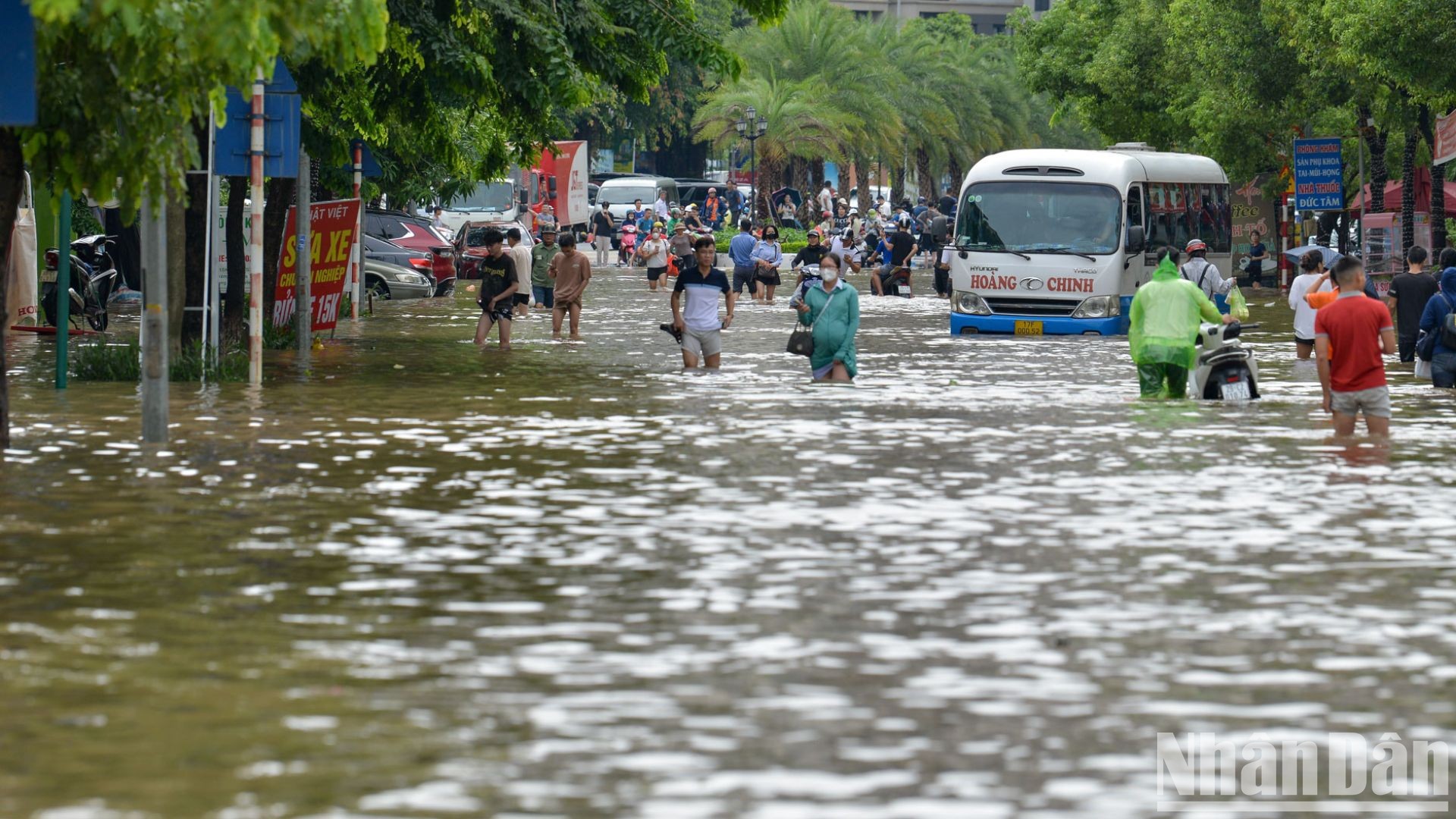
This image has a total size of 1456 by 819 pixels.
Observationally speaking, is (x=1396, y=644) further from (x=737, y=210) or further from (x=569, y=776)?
(x=737, y=210)

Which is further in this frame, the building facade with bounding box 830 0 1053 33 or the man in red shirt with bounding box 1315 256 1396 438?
the building facade with bounding box 830 0 1053 33

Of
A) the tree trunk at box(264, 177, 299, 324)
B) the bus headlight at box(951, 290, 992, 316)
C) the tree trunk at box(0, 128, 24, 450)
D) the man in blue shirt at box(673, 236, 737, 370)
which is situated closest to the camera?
the tree trunk at box(0, 128, 24, 450)

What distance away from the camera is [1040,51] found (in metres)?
63.9

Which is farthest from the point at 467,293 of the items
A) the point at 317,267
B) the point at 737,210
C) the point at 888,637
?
the point at 888,637

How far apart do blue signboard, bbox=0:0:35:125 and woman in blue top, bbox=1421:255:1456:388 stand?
44.5ft

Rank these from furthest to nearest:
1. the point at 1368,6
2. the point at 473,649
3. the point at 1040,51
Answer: the point at 1040,51
the point at 1368,6
the point at 473,649

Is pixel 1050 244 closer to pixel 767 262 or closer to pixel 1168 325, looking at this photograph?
pixel 1168 325

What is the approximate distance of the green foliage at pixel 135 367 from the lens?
71.4 feet

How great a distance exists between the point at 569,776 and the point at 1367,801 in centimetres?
220

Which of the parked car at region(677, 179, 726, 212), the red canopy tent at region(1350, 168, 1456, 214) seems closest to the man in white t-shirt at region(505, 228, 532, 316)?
the red canopy tent at region(1350, 168, 1456, 214)

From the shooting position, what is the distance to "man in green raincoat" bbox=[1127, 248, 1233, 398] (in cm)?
2008

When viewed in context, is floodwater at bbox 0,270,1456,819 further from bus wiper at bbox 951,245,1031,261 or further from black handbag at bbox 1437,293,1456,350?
bus wiper at bbox 951,245,1031,261

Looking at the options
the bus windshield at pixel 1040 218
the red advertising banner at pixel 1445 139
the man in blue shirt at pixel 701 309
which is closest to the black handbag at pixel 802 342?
the man in blue shirt at pixel 701 309

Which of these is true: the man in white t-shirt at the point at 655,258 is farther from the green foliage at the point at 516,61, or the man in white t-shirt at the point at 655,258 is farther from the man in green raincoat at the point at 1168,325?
the man in green raincoat at the point at 1168,325
